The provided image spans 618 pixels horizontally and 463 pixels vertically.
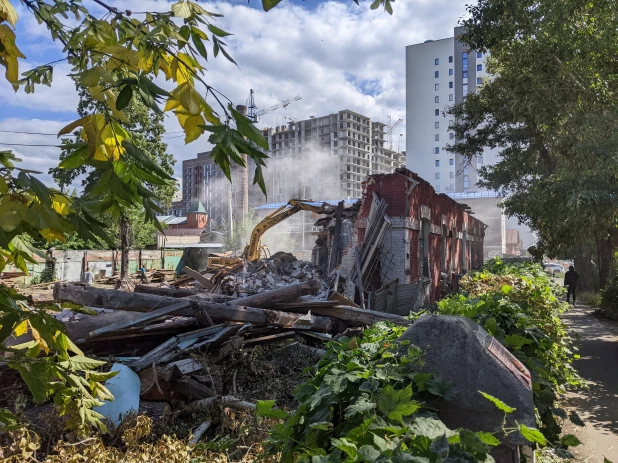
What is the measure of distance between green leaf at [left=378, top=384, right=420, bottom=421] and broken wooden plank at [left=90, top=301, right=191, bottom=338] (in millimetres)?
5745

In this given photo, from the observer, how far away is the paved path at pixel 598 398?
574cm

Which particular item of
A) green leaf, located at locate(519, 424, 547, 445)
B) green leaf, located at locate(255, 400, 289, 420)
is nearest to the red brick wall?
green leaf, located at locate(255, 400, 289, 420)

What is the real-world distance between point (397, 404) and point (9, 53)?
2096mm

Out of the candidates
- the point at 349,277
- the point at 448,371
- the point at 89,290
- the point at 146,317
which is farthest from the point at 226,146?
the point at 349,277

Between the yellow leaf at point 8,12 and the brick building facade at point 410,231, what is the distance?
14272 millimetres

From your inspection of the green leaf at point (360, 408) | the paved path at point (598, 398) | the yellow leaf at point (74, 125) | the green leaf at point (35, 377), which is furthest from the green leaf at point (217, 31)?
the paved path at point (598, 398)

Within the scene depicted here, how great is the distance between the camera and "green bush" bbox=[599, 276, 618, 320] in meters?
16.5

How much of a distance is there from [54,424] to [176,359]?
188 centimetres

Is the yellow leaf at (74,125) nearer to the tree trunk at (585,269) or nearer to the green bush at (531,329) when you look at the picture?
the green bush at (531,329)

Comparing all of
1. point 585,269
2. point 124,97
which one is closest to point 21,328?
point 124,97

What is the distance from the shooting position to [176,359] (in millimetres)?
6531

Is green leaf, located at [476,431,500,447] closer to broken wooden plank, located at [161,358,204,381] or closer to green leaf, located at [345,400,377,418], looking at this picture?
green leaf, located at [345,400,377,418]

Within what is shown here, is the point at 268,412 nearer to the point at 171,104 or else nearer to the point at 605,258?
the point at 171,104

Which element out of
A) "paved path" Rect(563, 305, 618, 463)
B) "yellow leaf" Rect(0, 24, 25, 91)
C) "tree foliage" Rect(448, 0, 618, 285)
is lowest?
"paved path" Rect(563, 305, 618, 463)
